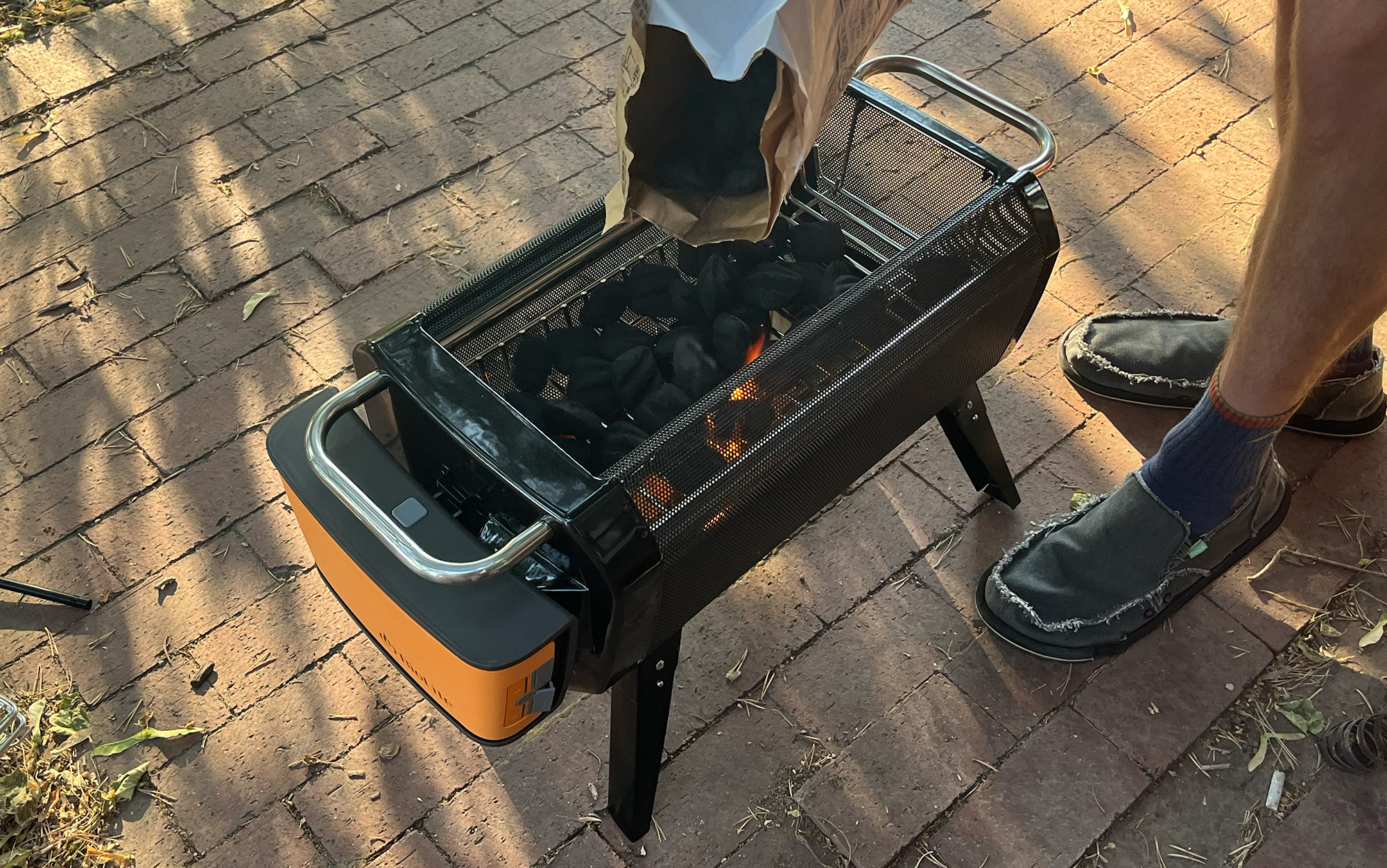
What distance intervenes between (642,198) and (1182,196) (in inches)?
76.0

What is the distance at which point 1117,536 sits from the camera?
6.62ft

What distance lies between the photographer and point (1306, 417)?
2.32 meters

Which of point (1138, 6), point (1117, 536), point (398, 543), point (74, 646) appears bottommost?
point (74, 646)

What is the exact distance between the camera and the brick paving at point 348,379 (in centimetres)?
185

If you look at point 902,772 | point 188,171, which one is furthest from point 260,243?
point 902,772

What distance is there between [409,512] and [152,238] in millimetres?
1782

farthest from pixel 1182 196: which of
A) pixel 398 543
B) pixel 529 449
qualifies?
pixel 398 543

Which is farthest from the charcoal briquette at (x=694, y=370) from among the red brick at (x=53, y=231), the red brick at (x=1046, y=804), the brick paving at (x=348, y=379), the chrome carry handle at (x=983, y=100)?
the red brick at (x=53, y=231)

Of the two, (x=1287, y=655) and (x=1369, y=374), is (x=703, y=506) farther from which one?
(x=1369, y=374)

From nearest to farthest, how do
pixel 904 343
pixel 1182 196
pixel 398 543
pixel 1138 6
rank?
1. pixel 398 543
2. pixel 904 343
3. pixel 1182 196
4. pixel 1138 6

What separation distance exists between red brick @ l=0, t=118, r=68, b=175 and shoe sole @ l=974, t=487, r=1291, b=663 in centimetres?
261

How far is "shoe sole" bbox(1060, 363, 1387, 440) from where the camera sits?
2322mm

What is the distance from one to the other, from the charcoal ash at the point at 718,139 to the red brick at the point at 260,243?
151 cm

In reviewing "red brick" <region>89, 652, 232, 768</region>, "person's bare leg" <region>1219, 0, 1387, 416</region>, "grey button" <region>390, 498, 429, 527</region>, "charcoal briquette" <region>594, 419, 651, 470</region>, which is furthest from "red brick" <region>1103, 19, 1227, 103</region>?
"red brick" <region>89, 652, 232, 768</region>
